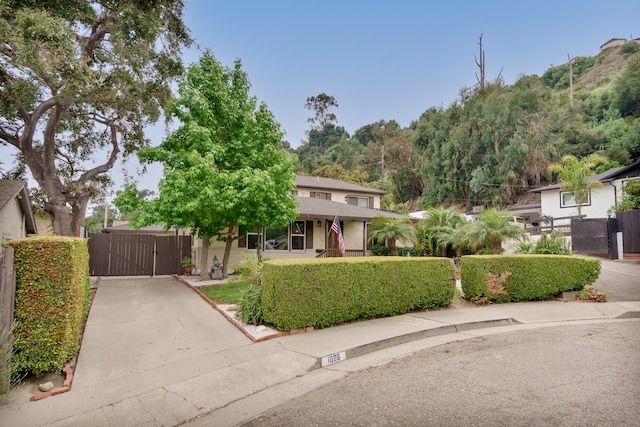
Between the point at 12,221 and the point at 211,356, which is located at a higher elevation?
the point at 12,221

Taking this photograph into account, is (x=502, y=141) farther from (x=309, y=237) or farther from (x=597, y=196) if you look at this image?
(x=309, y=237)

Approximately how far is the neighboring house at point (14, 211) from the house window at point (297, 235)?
34.9 ft

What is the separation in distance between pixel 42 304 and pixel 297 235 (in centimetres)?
1412

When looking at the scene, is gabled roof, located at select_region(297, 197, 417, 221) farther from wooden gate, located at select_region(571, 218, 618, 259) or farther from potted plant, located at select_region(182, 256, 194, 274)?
wooden gate, located at select_region(571, 218, 618, 259)

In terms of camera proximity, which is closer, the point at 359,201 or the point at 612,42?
the point at 359,201

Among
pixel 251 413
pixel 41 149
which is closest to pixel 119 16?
pixel 41 149

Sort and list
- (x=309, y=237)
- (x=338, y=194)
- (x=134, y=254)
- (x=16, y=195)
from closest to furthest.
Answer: (x=16, y=195) → (x=134, y=254) → (x=309, y=237) → (x=338, y=194)

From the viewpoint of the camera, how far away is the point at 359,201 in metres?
26.7

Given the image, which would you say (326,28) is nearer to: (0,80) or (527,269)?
(0,80)

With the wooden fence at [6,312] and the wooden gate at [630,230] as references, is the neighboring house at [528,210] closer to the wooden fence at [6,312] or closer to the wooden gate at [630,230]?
the wooden gate at [630,230]

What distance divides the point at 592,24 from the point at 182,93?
16.2m

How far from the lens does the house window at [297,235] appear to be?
18.5 meters

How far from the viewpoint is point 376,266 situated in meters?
7.97

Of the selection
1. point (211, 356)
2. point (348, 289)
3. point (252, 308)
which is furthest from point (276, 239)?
point (211, 356)
